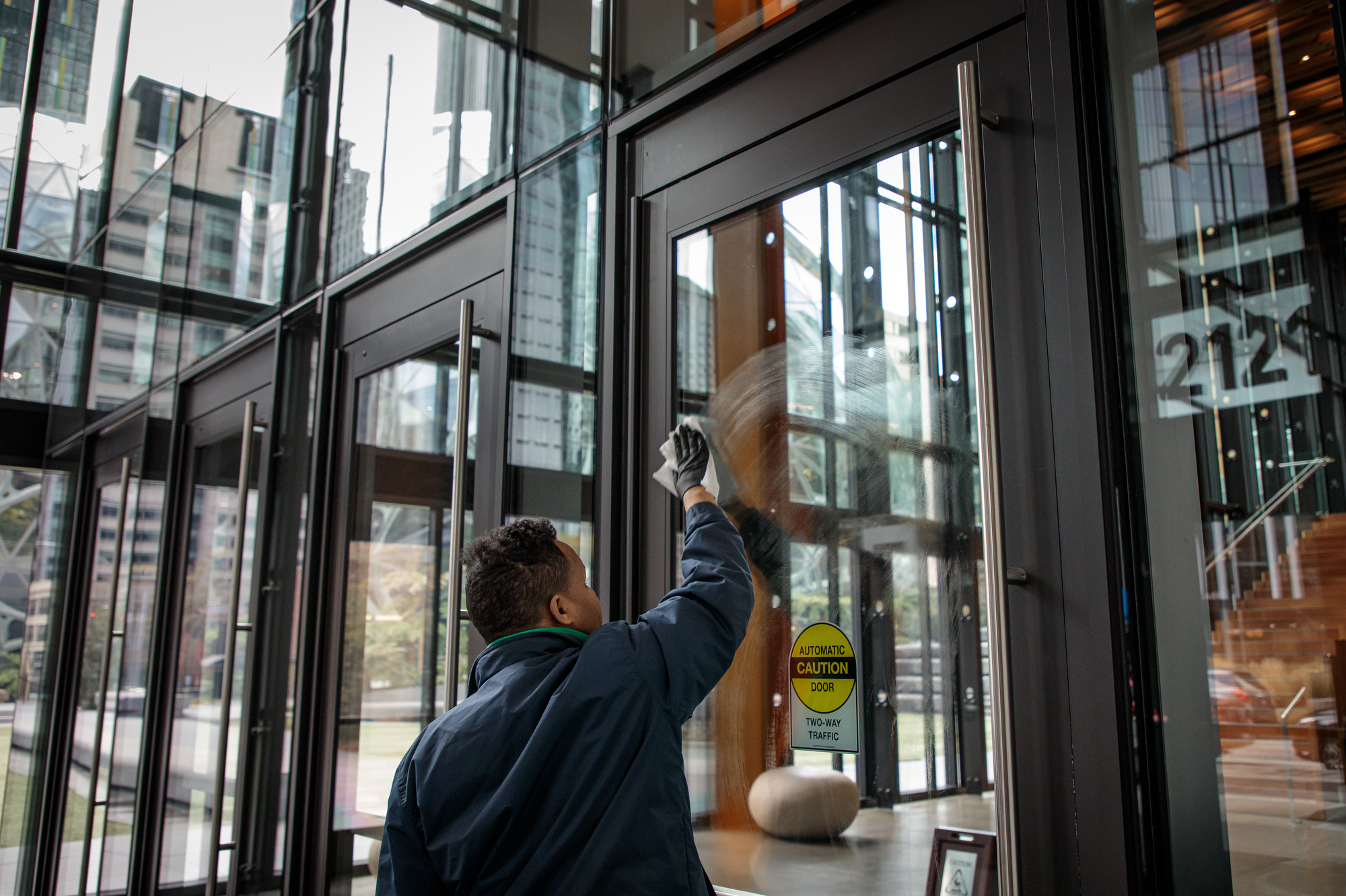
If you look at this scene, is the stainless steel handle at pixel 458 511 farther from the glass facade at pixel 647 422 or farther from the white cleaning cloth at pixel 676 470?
the white cleaning cloth at pixel 676 470

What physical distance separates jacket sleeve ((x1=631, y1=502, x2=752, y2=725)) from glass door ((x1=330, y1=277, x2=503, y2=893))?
1109 mm

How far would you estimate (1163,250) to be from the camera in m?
1.40

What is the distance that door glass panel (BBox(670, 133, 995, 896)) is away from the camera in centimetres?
150

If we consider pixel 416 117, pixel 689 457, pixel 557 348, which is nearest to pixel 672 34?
pixel 557 348

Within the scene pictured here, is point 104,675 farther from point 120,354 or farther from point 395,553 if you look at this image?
point 395,553

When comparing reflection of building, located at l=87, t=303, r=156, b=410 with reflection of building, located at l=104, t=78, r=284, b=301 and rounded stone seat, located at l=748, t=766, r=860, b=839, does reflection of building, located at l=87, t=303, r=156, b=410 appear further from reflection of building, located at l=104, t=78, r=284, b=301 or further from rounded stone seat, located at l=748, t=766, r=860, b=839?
rounded stone seat, located at l=748, t=766, r=860, b=839

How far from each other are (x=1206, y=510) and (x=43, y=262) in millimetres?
5432

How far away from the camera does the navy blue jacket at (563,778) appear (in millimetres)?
1279

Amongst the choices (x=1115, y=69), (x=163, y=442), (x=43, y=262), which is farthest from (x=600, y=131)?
(x=43, y=262)

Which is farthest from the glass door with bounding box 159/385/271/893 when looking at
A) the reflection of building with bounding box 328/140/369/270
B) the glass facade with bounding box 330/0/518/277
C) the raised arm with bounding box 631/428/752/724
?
the raised arm with bounding box 631/428/752/724

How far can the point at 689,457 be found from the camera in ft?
6.00

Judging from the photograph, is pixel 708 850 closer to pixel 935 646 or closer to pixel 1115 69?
pixel 935 646

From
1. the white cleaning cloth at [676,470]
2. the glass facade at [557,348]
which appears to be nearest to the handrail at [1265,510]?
the white cleaning cloth at [676,470]

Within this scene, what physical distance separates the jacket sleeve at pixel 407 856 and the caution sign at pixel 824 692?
622 mm
